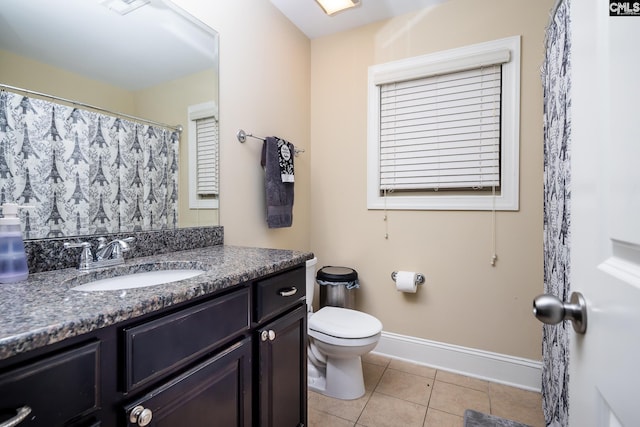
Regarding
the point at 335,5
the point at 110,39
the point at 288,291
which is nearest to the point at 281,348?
the point at 288,291

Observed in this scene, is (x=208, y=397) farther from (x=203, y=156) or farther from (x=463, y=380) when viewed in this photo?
(x=463, y=380)

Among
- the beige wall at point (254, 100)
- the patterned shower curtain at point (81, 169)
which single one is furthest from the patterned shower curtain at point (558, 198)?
the patterned shower curtain at point (81, 169)

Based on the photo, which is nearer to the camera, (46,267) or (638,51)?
(638,51)

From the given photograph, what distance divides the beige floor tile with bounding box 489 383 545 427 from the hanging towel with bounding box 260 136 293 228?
63.9 inches

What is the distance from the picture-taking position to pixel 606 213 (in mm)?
410

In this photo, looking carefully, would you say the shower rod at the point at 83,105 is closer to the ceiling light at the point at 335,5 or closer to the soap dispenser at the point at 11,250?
the soap dispenser at the point at 11,250

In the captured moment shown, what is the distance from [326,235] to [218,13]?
5.32 feet

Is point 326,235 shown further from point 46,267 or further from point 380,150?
point 46,267

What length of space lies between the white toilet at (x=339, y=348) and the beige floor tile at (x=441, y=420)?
0.38m

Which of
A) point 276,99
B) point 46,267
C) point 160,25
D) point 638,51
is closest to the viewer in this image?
point 638,51

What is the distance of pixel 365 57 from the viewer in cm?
226

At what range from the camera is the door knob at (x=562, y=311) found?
1.53ft

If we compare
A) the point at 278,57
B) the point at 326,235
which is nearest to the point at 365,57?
the point at 278,57

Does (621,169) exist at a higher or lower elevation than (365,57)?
lower
